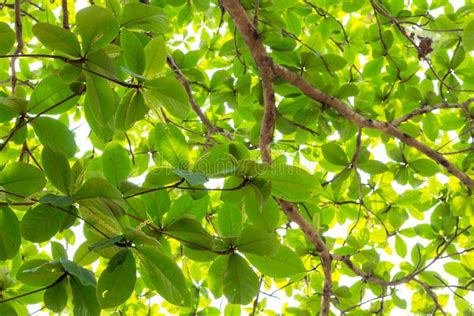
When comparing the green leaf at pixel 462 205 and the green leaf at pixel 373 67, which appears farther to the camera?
the green leaf at pixel 373 67

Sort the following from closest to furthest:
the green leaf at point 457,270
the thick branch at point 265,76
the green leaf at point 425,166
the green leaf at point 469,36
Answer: the green leaf at point 469,36
the thick branch at point 265,76
the green leaf at point 425,166
the green leaf at point 457,270

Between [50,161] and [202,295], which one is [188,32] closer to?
[202,295]

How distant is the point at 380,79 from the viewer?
2529 mm

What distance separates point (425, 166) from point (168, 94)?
1.44 metres

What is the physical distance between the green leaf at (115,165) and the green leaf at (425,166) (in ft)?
4.70

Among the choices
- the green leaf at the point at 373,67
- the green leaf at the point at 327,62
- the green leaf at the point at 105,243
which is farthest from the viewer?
the green leaf at the point at 373,67

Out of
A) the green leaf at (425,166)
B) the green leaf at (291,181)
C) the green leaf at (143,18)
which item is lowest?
the green leaf at (291,181)

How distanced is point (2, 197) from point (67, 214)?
0.13 meters

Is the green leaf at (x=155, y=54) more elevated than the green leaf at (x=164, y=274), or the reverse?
the green leaf at (x=155, y=54)

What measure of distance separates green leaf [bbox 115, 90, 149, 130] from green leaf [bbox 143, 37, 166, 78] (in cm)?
6

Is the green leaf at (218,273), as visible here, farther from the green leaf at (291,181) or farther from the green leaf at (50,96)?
the green leaf at (50,96)

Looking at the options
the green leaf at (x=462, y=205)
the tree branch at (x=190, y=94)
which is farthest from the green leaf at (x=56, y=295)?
the green leaf at (x=462, y=205)

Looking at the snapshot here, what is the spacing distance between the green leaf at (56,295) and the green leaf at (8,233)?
13cm

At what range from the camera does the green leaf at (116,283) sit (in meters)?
0.94
